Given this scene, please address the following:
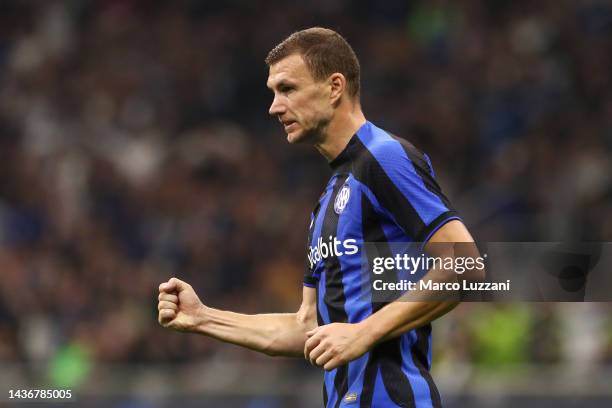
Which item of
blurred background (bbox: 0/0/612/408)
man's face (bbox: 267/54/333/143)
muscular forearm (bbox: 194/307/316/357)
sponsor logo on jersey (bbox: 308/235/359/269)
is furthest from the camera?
blurred background (bbox: 0/0/612/408)

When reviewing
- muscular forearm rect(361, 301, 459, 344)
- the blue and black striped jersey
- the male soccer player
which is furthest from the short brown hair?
muscular forearm rect(361, 301, 459, 344)

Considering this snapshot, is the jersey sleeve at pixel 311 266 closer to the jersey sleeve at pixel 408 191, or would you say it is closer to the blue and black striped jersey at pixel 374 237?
the blue and black striped jersey at pixel 374 237

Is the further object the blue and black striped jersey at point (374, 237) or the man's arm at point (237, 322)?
the man's arm at point (237, 322)

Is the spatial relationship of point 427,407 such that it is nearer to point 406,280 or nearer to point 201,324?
point 406,280

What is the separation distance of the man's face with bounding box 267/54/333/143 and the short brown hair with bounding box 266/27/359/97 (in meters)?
0.03

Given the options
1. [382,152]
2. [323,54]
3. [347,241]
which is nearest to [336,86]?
[323,54]

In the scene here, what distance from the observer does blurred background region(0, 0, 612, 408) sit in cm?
936

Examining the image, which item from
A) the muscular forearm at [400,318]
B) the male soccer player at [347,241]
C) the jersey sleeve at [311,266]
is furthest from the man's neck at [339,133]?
the muscular forearm at [400,318]

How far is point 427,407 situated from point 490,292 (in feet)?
2.50

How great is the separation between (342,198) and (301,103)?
380mm

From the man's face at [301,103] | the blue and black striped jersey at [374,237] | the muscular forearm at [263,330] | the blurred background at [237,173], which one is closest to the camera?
the blue and black striped jersey at [374,237]

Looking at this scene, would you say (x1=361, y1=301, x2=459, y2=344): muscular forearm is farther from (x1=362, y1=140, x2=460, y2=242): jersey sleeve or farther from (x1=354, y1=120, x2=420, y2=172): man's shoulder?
(x1=354, y1=120, x2=420, y2=172): man's shoulder

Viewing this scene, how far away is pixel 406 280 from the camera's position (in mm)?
4250

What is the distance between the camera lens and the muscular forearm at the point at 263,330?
4656 mm
